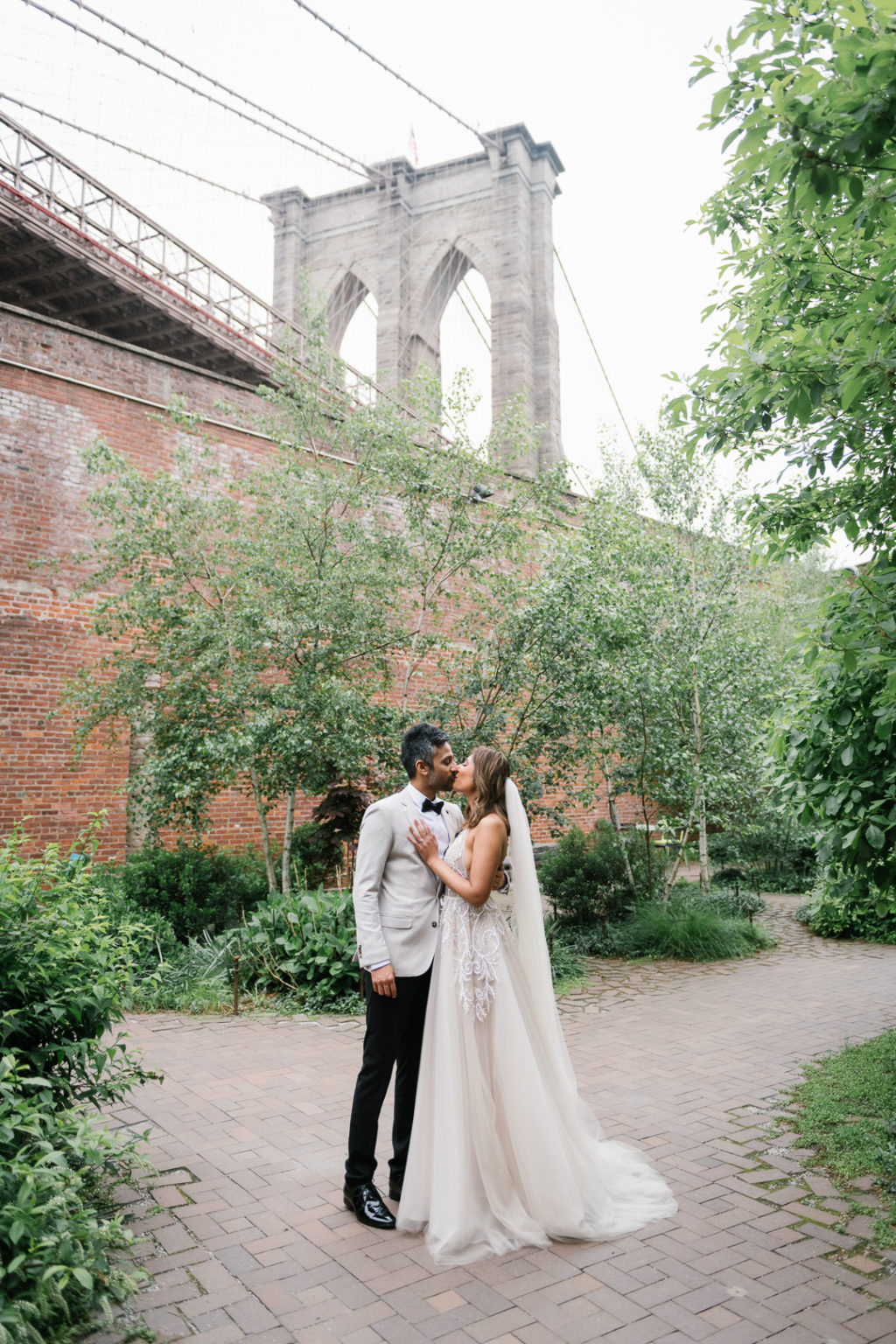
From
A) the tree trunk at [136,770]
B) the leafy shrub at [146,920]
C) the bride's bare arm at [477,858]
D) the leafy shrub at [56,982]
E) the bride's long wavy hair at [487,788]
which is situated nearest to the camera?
the leafy shrub at [56,982]

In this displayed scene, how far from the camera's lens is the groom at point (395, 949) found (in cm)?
352

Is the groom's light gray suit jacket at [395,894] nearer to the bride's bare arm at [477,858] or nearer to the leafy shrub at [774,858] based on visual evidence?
the bride's bare arm at [477,858]

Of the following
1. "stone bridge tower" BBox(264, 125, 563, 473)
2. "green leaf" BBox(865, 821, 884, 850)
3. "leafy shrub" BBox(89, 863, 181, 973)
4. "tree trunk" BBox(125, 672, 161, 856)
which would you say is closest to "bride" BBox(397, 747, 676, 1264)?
"green leaf" BBox(865, 821, 884, 850)

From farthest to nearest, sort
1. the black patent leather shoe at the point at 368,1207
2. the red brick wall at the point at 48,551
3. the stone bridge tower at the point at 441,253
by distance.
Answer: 1. the stone bridge tower at the point at 441,253
2. the red brick wall at the point at 48,551
3. the black patent leather shoe at the point at 368,1207

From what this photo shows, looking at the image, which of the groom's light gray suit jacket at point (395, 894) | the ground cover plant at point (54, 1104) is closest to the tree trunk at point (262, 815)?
the ground cover plant at point (54, 1104)

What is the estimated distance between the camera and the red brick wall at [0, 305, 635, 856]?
976 cm

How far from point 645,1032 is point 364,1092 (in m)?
3.49

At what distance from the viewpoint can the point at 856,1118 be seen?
4.50m

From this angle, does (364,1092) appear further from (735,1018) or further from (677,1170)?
(735,1018)

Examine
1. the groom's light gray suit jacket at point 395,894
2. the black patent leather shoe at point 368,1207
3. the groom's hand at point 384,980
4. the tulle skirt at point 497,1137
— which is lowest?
the black patent leather shoe at point 368,1207

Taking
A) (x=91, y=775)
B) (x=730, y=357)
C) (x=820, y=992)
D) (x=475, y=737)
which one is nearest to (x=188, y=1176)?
(x=730, y=357)

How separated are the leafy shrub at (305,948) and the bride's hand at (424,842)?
3.69 meters

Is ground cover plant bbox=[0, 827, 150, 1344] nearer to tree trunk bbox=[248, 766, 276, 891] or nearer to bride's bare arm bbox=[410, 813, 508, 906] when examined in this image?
bride's bare arm bbox=[410, 813, 508, 906]

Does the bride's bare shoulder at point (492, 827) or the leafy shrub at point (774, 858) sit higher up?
the bride's bare shoulder at point (492, 827)
